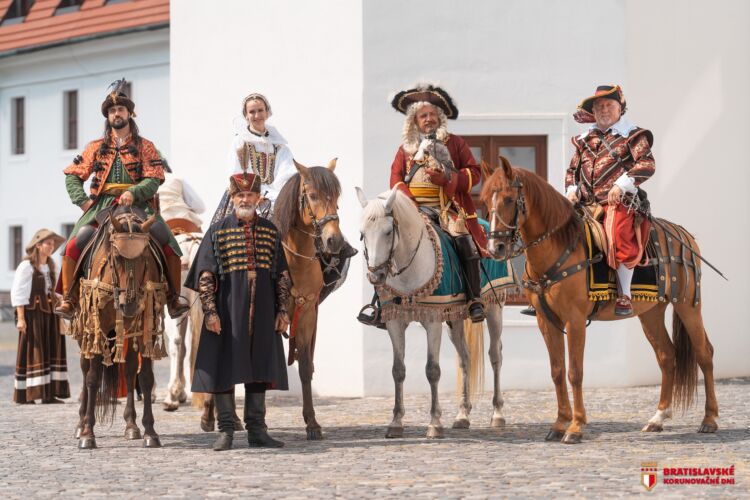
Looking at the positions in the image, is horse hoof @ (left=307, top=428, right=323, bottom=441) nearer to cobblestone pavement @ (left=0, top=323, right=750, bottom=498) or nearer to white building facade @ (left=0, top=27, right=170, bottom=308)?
cobblestone pavement @ (left=0, top=323, right=750, bottom=498)

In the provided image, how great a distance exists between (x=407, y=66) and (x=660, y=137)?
3.28 meters

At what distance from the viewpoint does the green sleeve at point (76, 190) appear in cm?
1027

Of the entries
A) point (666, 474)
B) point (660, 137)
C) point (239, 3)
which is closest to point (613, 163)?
point (666, 474)

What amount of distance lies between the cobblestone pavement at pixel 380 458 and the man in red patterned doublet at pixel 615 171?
150cm

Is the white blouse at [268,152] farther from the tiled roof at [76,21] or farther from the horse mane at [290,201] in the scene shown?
the tiled roof at [76,21]

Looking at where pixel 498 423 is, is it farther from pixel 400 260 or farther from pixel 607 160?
pixel 607 160

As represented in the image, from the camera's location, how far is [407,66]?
1458 cm

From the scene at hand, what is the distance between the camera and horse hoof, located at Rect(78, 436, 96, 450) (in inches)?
390

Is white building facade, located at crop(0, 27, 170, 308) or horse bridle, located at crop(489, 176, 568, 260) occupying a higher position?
white building facade, located at crop(0, 27, 170, 308)

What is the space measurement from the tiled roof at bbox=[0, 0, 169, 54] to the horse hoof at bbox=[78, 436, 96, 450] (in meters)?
23.8

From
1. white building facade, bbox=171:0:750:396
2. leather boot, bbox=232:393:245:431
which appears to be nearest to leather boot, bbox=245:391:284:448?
leather boot, bbox=232:393:245:431

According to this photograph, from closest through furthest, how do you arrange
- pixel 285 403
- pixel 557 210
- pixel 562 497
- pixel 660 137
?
1. pixel 562 497
2. pixel 557 210
3. pixel 285 403
4. pixel 660 137

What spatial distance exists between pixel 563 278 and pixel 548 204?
610 mm

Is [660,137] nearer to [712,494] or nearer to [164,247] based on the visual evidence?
[164,247]
